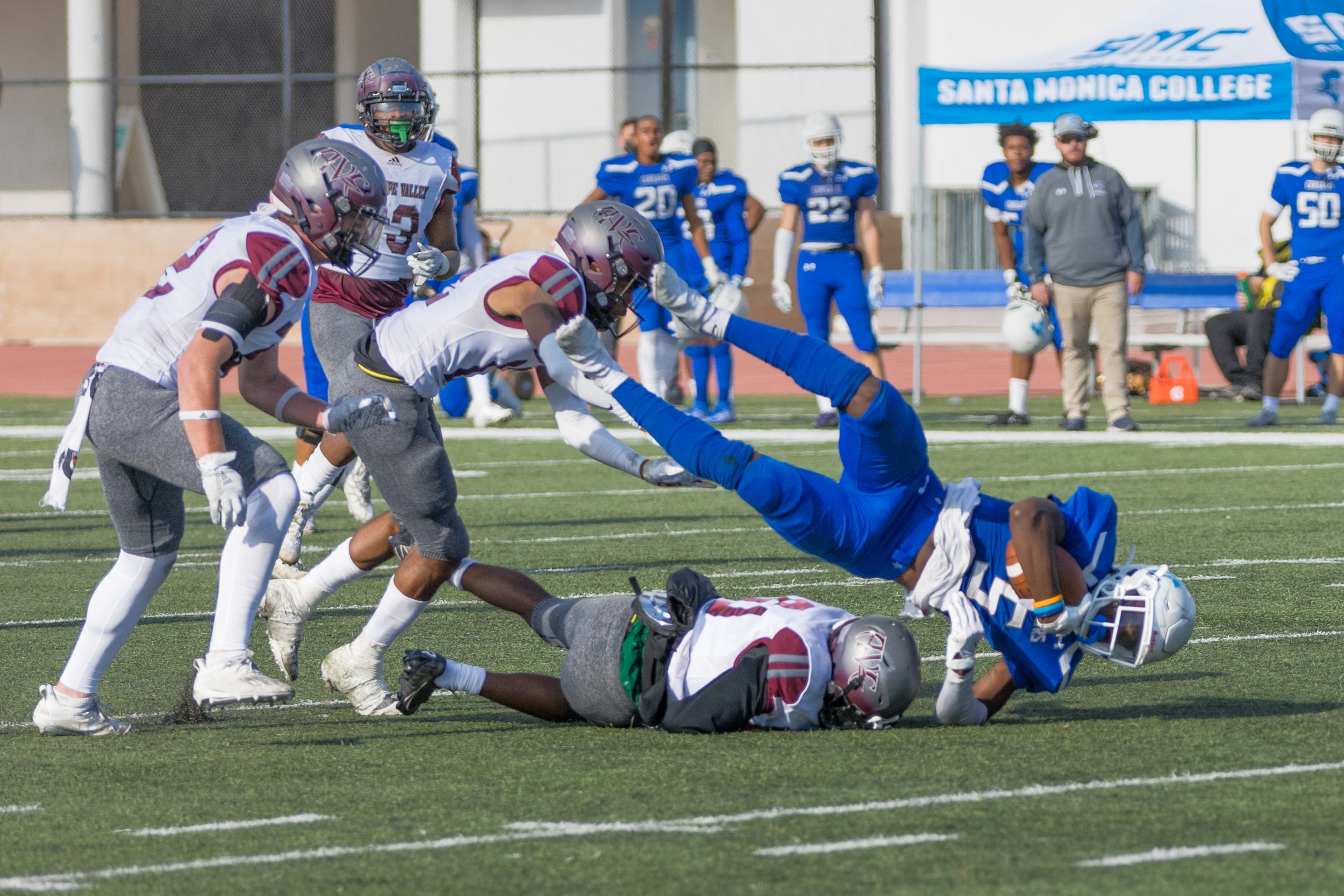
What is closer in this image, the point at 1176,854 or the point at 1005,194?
the point at 1176,854

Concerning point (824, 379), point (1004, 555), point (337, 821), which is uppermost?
point (824, 379)

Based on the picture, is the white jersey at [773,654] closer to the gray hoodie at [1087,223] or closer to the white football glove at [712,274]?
the gray hoodie at [1087,223]

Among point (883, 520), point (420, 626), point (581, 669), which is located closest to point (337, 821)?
point (581, 669)

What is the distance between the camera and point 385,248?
26.0 ft

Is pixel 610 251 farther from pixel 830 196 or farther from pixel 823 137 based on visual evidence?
pixel 823 137

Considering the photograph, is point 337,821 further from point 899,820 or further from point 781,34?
point 781,34

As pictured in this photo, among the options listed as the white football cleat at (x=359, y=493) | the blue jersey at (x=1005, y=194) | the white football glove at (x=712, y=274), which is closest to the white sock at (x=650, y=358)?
the white football glove at (x=712, y=274)

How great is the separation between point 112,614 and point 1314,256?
11.0 metres

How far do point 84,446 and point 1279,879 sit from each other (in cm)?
1261

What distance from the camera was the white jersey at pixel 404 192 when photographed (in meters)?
7.90

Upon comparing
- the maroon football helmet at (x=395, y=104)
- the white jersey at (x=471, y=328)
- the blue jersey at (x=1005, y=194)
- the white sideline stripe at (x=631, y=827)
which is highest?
the blue jersey at (x=1005, y=194)

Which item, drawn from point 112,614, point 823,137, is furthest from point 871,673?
point 823,137

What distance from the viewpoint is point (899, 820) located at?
4082mm

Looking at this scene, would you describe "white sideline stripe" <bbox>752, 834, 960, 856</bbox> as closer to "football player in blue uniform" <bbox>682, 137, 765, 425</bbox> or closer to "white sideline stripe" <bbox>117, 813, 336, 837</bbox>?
"white sideline stripe" <bbox>117, 813, 336, 837</bbox>
